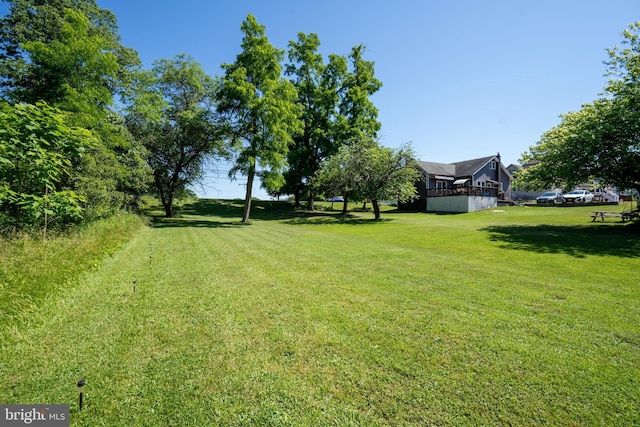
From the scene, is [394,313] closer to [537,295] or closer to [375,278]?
[375,278]

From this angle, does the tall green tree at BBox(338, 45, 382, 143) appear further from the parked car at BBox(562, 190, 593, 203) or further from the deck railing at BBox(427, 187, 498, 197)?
the parked car at BBox(562, 190, 593, 203)

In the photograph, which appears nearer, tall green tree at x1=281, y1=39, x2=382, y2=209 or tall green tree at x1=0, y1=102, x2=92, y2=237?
tall green tree at x1=0, y1=102, x2=92, y2=237

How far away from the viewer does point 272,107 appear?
820 inches

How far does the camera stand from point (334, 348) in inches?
150

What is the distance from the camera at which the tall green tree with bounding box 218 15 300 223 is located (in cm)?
2073

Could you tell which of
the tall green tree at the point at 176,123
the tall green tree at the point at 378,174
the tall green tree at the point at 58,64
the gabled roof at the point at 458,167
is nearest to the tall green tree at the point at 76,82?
the tall green tree at the point at 58,64

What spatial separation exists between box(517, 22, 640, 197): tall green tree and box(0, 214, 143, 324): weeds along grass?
21.6m

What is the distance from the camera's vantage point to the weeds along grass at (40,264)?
4.59 meters

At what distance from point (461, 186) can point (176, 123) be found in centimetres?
3087

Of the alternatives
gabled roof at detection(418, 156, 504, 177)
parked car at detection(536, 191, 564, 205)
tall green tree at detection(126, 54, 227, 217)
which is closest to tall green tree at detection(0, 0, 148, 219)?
tall green tree at detection(126, 54, 227, 217)

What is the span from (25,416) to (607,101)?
2512 centimetres

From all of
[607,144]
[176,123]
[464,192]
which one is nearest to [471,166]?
[464,192]

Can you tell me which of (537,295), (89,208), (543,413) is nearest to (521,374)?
(543,413)

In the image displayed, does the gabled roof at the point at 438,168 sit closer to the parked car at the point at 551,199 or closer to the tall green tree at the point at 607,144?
the parked car at the point at 551,199
